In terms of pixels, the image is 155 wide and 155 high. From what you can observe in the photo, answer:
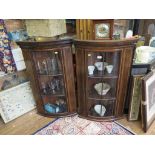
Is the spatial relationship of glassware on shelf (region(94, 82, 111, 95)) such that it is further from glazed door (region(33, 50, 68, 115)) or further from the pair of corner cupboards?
glazed door (region(33, 50, 68, 115))

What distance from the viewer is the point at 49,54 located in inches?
75.5

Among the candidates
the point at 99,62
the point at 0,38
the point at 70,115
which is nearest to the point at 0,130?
the point at 70,115

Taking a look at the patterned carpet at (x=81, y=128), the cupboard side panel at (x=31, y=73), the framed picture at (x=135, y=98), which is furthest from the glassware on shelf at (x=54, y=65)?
the framed picture at (x=135, y=98)

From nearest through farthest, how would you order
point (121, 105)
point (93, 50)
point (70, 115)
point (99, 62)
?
point (93, 50), point (99, 62), point (121, 105), point (70, 115)

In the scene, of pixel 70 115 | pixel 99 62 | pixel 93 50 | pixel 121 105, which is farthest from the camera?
pixel 70 115

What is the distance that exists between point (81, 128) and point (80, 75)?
717 mm

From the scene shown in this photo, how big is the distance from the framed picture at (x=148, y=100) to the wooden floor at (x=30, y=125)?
12 centimetres

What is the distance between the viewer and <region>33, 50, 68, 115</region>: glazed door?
191 cm

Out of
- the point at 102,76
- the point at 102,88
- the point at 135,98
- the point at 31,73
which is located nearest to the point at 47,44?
the point at 31,73

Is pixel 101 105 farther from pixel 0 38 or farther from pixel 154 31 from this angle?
pixel 0 38

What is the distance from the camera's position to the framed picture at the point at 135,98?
1.82 metres

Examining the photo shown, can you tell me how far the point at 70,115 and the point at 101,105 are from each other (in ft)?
1.58

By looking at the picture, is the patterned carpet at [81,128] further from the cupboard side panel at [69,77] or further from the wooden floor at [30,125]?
the cupboard side panel at [69,77]

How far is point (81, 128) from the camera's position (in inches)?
78.8
